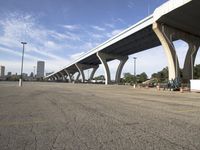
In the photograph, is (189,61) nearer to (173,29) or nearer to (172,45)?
(172,45)

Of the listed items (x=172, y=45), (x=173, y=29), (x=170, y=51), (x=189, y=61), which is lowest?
(x=189, y=61)

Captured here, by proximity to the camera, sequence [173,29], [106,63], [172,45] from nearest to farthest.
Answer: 1. [172,45]
2. [173,29]
3. [106,63]

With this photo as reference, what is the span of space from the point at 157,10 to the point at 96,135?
1616 inches

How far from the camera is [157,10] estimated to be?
141 ft

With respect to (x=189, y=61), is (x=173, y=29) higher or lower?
higher

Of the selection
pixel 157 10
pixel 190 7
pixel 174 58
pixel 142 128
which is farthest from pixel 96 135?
pixel 174 58

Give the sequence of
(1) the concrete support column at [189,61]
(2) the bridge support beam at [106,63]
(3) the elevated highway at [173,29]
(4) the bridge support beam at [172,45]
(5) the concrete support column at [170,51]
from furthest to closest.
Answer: (2) the bridge support beam at [106,63] → (1) the concrete support column at [189,61] → (5) the concrete support column at [170,51] → (4) the bridge support beam at [172,45] → (3) the elevated highway at [173,29]

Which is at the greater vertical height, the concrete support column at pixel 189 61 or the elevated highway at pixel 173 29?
the elevated highway at pixel 173 29

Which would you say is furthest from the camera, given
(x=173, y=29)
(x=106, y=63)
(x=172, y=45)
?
(x=106, y=63)

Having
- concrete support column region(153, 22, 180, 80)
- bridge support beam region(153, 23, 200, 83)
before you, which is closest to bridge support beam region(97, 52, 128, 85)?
bridge support beam region(153, 23, 200, 83)

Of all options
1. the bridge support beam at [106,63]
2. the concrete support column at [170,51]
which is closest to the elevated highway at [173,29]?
the concrete support column at [170,51]

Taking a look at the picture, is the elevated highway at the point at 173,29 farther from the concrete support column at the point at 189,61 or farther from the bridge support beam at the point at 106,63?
the bridge support beam at the point at 106,63

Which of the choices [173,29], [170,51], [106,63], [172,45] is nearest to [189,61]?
[172,45]

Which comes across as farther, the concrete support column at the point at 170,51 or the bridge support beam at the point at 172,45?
the concrete support column at the point at 170,51
